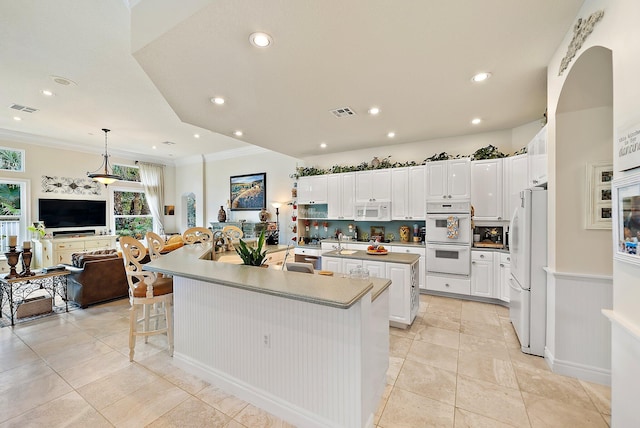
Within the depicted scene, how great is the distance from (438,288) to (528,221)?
222cm

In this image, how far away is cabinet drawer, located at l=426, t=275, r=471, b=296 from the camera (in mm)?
4336

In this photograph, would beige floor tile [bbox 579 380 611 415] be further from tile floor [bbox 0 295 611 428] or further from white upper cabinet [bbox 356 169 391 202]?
white upper cabinet [bbox 356 169 391 202]

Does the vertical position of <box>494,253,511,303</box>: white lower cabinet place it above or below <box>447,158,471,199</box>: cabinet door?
below

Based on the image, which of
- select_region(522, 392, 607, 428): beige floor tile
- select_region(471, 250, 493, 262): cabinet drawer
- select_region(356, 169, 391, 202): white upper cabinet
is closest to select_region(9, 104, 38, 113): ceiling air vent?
select_region(356, 169, 391, 202): white upper cabinet

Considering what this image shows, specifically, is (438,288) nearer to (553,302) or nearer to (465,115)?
(553,302)

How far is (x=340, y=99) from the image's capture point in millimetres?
3238

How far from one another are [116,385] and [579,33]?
4.47 metres

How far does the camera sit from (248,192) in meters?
7.48

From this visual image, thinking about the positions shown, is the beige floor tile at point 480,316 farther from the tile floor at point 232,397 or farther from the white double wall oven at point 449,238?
the white double wall oven at point 449,238

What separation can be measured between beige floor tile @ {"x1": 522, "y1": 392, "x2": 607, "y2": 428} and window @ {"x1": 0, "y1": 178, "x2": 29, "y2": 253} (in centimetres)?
926

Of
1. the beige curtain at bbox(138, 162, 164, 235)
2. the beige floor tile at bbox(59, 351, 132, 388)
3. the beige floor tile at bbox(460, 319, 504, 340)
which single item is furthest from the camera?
the beige curtain at bbox(138, 162, 164, 235)

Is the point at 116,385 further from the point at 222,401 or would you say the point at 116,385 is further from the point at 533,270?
the point at 533,270

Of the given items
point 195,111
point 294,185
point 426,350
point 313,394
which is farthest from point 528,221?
point 294,185

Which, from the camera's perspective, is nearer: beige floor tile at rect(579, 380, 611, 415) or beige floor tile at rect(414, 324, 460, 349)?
beige floor tile at rect(579, 380, 611, 415)
